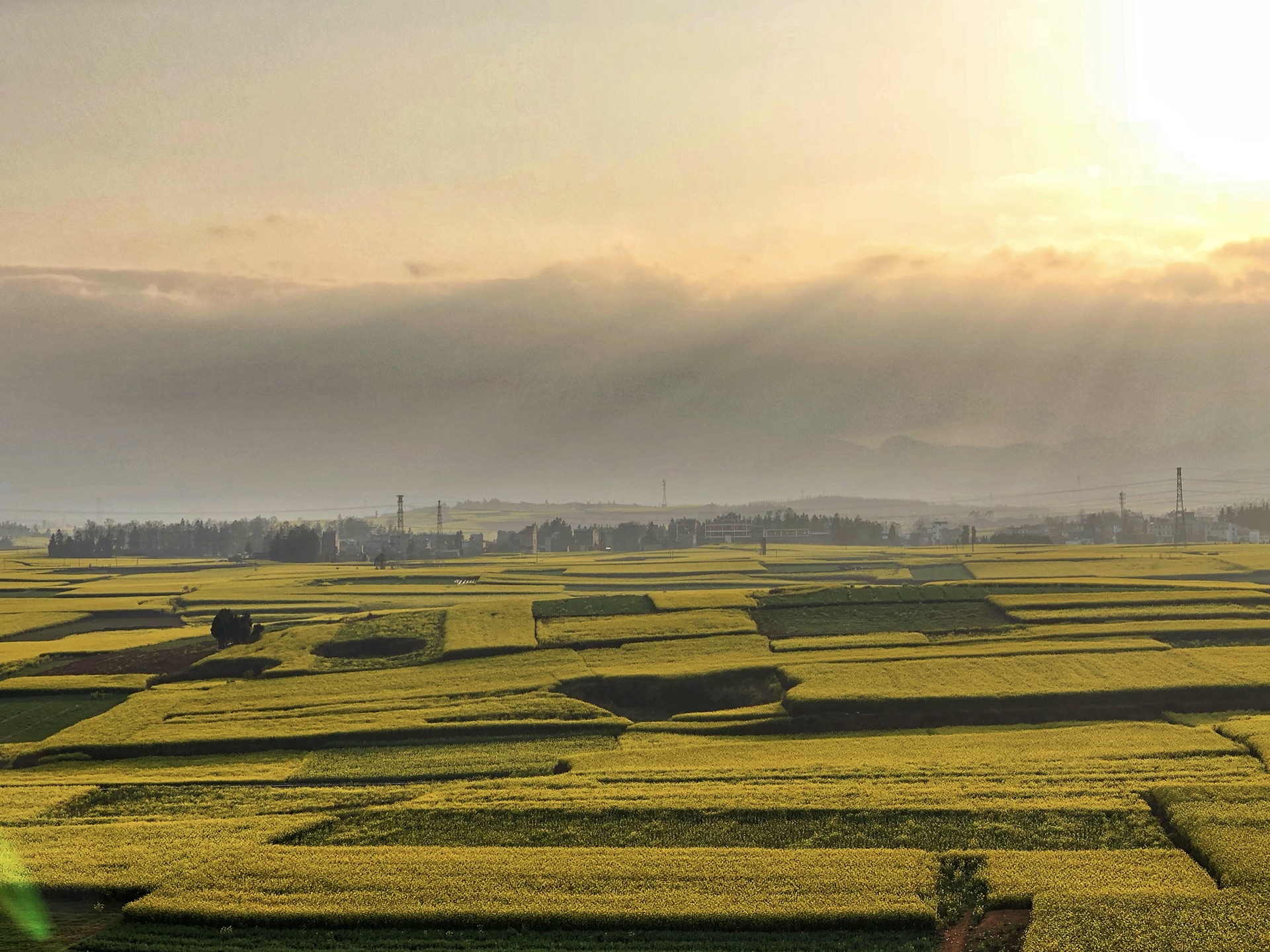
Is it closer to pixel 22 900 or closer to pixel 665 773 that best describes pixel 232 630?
pixel 665 773

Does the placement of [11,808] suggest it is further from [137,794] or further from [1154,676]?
[1154,676]

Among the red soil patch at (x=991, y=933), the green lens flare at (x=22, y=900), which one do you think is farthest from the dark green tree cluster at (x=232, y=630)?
the red soil patch at (x=991, y=933)

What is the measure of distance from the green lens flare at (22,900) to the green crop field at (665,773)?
0.47 metres

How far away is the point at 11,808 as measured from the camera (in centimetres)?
4769

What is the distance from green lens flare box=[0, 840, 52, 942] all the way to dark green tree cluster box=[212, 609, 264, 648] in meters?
51.6

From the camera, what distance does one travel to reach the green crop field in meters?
34.6

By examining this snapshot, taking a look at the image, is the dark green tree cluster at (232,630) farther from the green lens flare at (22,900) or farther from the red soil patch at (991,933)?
the red soil patch at (991,933)

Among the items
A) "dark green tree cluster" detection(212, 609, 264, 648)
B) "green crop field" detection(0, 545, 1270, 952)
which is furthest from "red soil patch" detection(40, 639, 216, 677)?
"dark green tree cluster" detection(212, 609, 264, 648)

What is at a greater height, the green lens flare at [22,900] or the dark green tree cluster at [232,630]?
the dark green tree cluster at [232,630]

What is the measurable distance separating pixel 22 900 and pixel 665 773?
2621cm

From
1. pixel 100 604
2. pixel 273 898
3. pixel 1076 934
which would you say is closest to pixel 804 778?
pixel 1076 934

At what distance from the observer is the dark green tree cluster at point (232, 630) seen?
9094 cm

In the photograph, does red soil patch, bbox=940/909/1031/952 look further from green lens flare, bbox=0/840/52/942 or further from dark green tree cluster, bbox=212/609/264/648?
dark green tree cluster, bbox=212/609/264/648

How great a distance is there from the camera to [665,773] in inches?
2014
